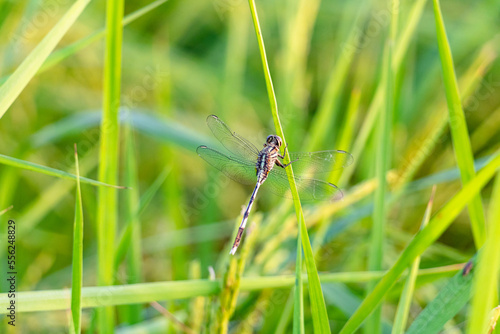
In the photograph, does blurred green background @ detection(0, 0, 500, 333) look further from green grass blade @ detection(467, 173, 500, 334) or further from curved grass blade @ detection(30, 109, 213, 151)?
green grass blade @ detection(467, 173, 500, 334)

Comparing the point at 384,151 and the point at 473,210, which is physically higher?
the point at 384,151

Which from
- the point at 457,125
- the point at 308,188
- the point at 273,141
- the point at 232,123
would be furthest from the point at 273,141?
the point at 232,123

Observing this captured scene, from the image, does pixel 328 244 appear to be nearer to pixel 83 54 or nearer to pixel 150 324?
pixel 150 324

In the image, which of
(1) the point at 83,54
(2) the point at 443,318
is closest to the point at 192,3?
(1) the point at 83,54

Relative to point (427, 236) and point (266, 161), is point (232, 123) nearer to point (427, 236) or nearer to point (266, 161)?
point (266, 161)

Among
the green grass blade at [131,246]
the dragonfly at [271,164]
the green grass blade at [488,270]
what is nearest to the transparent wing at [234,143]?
the dragonfly at [271,164]

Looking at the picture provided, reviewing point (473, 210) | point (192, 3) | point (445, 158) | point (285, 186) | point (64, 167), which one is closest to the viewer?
point (473, 210)
